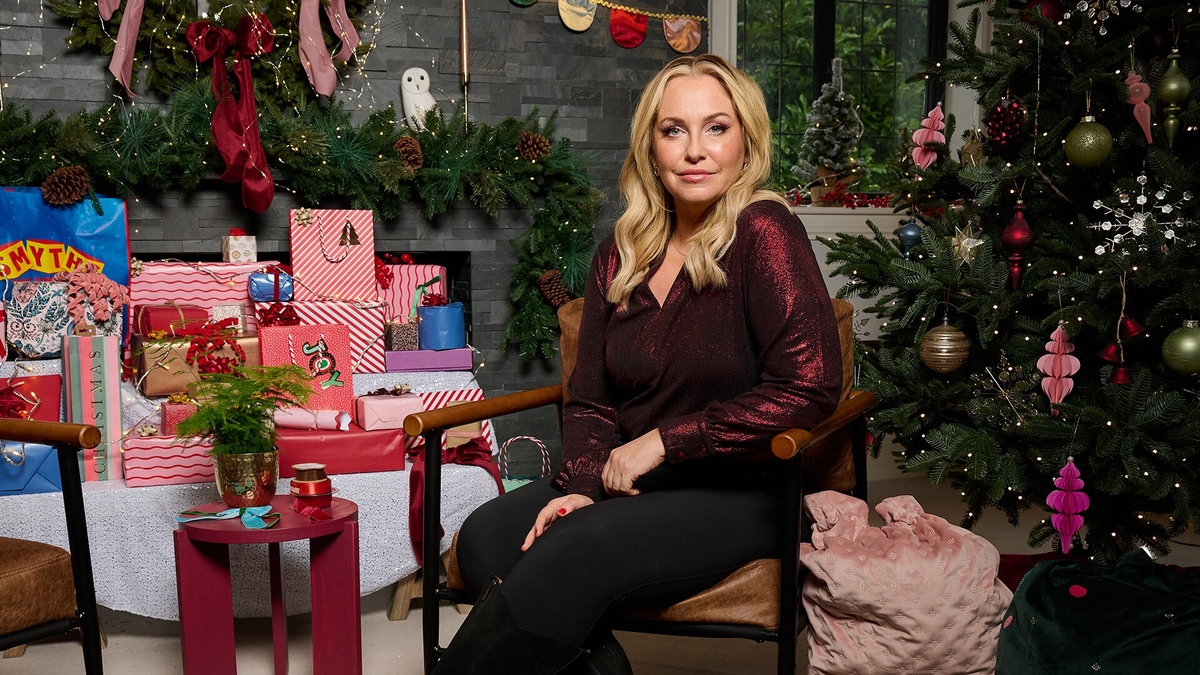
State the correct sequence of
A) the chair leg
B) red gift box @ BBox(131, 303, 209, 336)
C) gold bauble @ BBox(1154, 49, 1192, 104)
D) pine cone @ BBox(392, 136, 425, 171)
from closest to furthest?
1. gold bauble @ BBox(1154, 49, 1192, 104)
2. the chair leg
3. red gift box @ BBox(131, 303, 209, 336)
4. pine cone @ BBox(392, 136, 425, 171)

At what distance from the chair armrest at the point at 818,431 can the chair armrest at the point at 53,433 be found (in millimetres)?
1114

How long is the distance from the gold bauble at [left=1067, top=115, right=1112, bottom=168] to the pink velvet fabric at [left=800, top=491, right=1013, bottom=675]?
118 cm

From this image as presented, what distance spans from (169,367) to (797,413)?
187cm

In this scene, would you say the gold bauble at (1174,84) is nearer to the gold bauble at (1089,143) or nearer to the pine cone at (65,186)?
the gold bauble at (1089,143)

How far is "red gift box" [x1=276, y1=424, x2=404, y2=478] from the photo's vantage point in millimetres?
2561

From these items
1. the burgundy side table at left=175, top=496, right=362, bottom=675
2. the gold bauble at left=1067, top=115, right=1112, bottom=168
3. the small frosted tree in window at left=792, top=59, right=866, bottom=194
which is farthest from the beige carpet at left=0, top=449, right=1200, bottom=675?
the small frosted tree in window at left=792, top=59, right=866, bottom=194

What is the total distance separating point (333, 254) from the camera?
10.3 ft

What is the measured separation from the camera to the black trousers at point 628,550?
4.71 feet

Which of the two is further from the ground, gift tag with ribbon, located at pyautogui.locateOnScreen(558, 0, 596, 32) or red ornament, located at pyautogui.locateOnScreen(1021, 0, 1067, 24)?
gift tag with ribbon, located at pyautogui.locateOnScreen(558, 0, 596, 32)

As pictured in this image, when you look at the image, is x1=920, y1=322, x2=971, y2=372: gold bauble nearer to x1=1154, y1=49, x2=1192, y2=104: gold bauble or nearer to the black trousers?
x1=1154, y1=49, x2=1192, y2=104: gold bauble

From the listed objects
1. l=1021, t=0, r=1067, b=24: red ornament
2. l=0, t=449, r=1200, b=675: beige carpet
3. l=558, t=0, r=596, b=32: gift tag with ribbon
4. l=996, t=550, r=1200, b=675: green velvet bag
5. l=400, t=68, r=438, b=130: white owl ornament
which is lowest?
l=0, t=449, r=1200, b=675: beige carpet

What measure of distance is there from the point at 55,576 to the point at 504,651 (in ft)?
2.85

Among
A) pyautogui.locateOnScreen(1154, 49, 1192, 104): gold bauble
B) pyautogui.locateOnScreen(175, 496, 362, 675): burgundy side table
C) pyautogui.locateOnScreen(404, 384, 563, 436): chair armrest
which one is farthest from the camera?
pyautogui.locateOnScreen(1154, 49, 1192, 104): gold bauble

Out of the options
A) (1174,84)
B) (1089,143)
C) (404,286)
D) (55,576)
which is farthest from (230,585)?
(1174,84)
